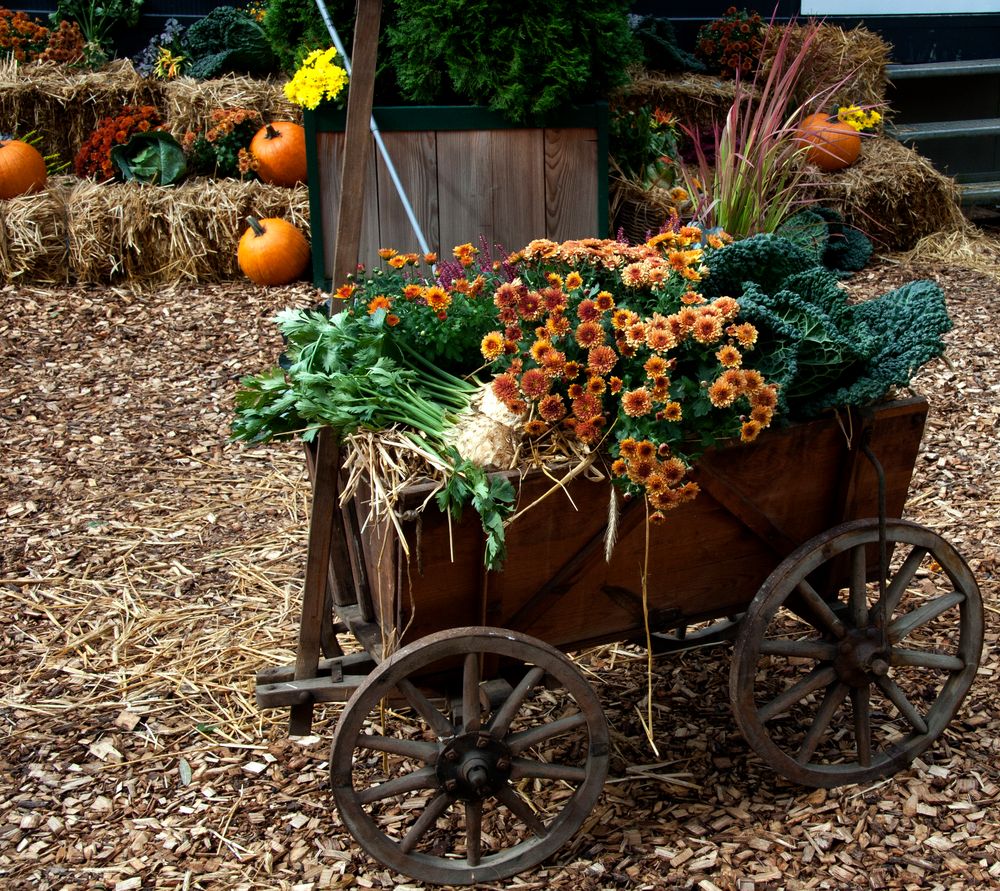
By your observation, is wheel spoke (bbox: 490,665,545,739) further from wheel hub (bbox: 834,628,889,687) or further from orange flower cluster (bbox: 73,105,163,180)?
orange flower cluster (bbox: 73,105,163,180)

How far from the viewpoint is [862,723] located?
2.38 m

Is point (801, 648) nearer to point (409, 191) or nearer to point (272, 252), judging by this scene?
point (409, 191)

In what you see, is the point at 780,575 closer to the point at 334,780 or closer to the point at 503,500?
the point at 503,500

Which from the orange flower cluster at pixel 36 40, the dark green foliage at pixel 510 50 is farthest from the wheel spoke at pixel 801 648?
the orange flower cluster at pixel 36 40

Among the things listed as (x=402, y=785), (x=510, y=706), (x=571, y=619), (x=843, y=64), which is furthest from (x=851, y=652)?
(x=843, y=64)

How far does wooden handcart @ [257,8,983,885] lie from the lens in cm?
206

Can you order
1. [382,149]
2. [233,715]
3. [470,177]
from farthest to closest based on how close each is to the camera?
[470,177]
[382,149]
[233,715]

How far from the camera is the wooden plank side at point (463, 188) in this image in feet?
16.3

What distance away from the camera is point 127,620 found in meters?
3.25

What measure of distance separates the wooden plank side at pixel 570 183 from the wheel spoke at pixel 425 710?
333cm

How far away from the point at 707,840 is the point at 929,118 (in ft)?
21.5

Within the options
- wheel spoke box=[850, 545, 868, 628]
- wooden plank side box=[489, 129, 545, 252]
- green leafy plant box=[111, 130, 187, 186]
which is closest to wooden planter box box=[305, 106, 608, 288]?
wooden plank side box=[489, 129, 545, 252]

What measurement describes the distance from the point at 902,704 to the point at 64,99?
5.79m

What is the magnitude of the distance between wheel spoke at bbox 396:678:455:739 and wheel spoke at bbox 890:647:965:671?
973mm
